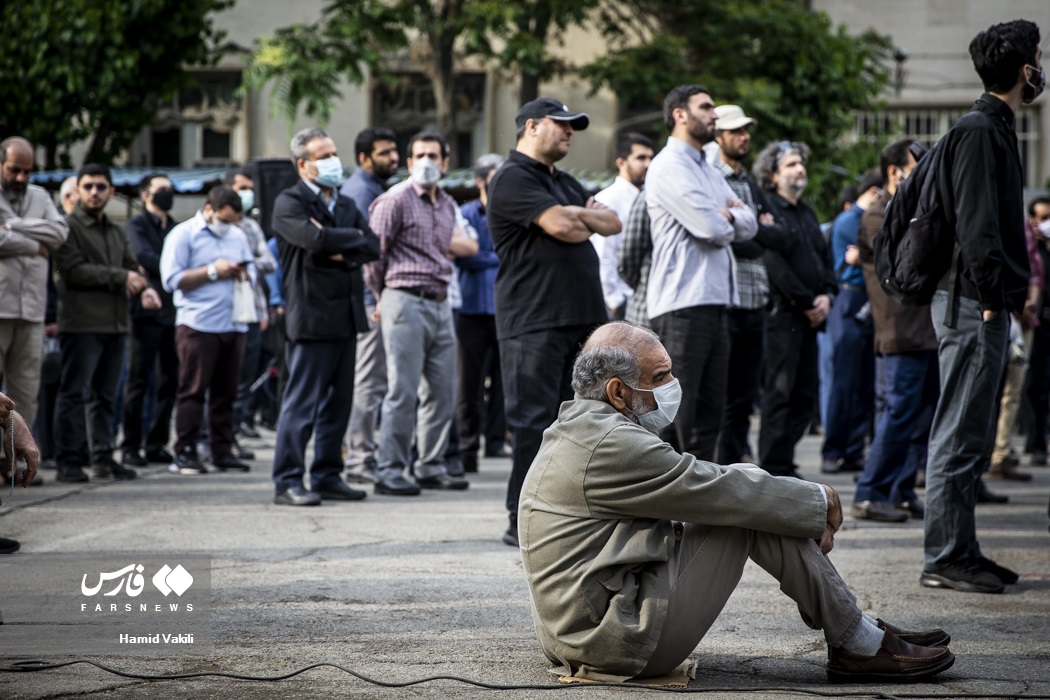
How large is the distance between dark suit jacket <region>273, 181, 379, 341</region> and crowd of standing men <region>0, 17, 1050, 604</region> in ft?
0.05

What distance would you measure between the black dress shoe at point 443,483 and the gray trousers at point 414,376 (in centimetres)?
4

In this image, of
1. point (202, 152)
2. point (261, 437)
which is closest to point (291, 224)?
point (261, 437)

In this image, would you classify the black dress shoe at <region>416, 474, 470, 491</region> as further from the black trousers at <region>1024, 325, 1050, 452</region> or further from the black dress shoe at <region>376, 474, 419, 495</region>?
the black trousers at <region>1024, 325, 1050, 452</region>

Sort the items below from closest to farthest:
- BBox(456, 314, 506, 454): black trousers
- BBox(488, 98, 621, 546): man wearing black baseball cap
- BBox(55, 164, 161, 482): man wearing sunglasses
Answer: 1. BBox(488, 98, 621, 546): man wearing black baseball cap
2. BBox(55, 164, 161, 482): man wearing sunglasses
3. BBox(456, 314, 506, 454): black trousers

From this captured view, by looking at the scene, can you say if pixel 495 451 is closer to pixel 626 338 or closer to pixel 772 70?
pixel 626 338

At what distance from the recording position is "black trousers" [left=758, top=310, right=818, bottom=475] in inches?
365

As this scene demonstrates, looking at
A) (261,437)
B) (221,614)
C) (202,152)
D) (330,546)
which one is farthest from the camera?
(202,152)

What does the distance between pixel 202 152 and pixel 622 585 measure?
912 inches

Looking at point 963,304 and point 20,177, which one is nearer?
point 963,304

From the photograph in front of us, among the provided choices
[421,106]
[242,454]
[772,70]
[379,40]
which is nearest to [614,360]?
[242,454]

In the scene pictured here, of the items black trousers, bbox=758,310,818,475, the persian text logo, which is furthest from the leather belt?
the persian text logo

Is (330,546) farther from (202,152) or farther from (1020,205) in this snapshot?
(202,152)

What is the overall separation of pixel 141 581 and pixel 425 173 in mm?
4617

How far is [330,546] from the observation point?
→ 23.2ft
